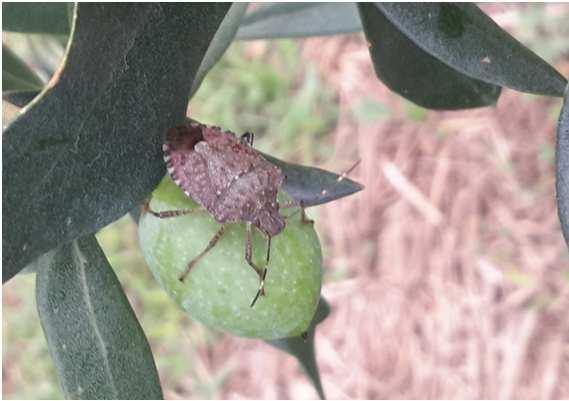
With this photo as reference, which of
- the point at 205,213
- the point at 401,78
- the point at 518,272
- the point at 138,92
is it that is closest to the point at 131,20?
the point at 138,92

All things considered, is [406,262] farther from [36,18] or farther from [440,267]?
[36,18]

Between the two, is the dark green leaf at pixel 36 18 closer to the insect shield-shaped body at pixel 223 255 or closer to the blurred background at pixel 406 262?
the insect shield-shaped body at pixel 223 255

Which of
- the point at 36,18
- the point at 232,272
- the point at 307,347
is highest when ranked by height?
the point at 36,18

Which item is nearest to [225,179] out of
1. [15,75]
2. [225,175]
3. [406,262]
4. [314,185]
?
[225,175]

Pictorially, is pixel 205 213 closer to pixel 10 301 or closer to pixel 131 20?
pixel 131 20

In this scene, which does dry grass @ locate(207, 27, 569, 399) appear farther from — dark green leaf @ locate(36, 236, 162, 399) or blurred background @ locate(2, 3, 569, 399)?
dark green leaf @ locate(36, 236, 162, 399)
